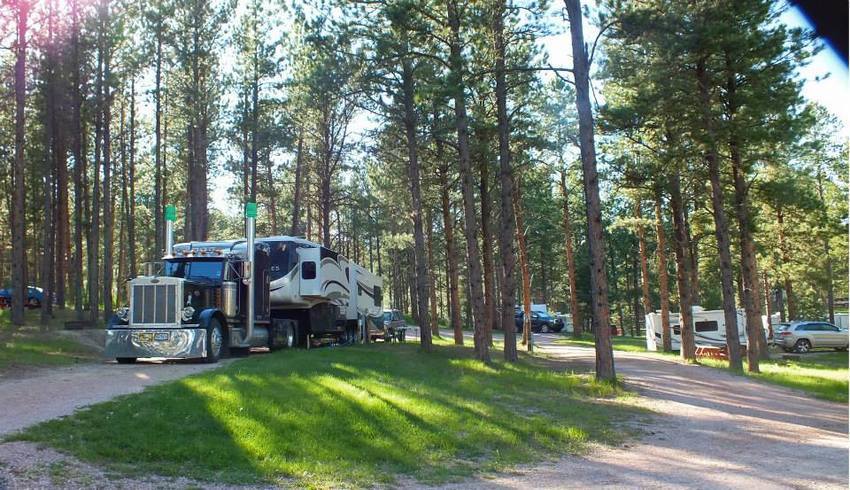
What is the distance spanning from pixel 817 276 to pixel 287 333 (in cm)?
3030

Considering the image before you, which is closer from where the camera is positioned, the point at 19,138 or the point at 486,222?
the point at 19,138

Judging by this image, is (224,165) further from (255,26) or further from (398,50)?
(398,50)

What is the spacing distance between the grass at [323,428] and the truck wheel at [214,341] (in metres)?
Answer: 2.54

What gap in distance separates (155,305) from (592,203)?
9961 millimetres

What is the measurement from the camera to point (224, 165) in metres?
33.7

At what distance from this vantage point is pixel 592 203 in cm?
1477

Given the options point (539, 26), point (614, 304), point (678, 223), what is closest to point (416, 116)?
point (539, 26)

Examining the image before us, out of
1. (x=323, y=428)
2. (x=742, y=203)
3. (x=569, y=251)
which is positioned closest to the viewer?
(x=323, y=428)

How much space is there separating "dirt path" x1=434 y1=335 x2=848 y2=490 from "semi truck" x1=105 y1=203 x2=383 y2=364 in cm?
971

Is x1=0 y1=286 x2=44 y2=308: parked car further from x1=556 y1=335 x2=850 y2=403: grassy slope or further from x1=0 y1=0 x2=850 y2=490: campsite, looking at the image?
x1=556 y1=335 x2=850 y2=403: grassy slope

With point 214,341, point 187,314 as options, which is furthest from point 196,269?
point 214,341

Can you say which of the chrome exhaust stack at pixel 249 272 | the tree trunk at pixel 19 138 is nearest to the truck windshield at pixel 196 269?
the chrome exhaust stack at pixel 249 272

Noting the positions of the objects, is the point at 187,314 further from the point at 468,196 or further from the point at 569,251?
the point at 569,251

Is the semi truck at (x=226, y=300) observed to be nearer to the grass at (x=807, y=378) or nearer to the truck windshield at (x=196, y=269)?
the truck windshield at (x=196, y=269)
